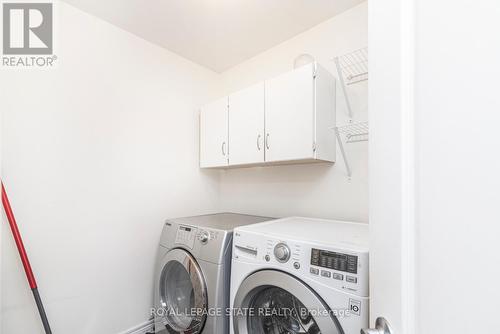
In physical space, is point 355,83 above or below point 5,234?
above

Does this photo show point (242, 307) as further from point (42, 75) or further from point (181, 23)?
point (181, 23)

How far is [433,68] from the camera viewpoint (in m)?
0.42

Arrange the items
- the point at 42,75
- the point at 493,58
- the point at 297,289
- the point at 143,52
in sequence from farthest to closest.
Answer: the point at 143,52, the point at 42,75, the point at 297,289, the point at 493,58

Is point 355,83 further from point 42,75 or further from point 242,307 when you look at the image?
point 42,75

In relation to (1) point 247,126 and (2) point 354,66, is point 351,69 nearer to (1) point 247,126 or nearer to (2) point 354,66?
(2) point 354,66

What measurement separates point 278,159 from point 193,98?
1.16 m

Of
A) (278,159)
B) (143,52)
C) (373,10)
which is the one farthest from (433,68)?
(143,52)

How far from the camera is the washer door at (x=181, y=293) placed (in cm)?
142

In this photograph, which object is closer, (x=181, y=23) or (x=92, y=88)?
(x=92, y=88)

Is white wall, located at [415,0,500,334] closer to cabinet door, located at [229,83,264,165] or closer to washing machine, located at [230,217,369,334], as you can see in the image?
washing machine, located at [230,217,369,334]

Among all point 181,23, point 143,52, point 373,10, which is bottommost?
point 373,10

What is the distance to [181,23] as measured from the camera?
1.73 meters

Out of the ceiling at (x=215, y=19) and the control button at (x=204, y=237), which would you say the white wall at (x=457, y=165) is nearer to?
the control button at (x=204, y=237)

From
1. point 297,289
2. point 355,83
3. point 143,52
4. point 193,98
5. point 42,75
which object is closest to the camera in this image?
point 297,289
